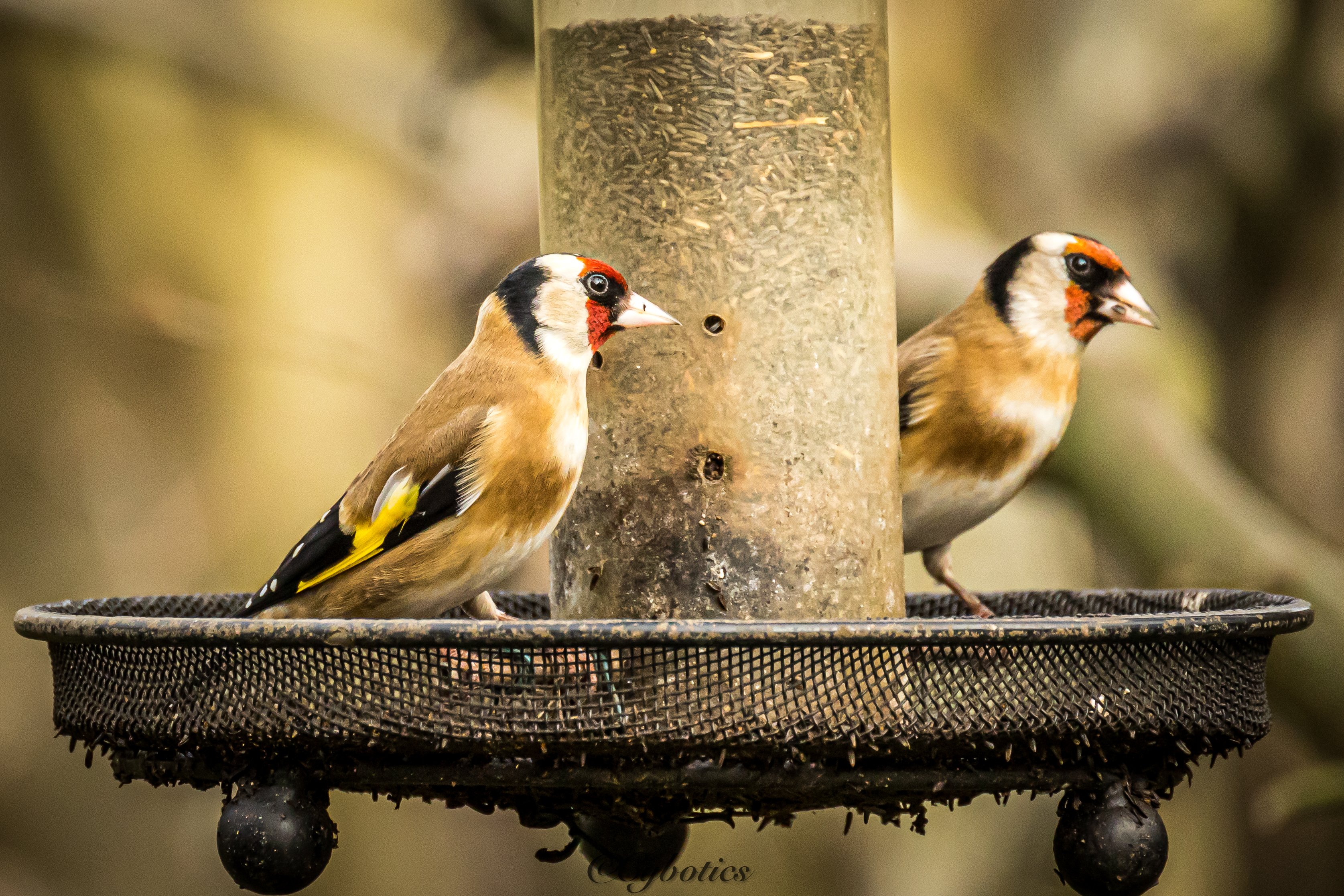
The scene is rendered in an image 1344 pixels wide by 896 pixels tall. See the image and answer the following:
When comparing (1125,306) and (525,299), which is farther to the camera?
(1125,306)

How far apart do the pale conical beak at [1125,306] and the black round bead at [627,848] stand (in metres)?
1.41

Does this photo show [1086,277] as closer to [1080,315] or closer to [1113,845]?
[1080,315]

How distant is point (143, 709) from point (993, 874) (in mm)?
4121

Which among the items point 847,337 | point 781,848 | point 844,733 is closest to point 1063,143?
point 781,848

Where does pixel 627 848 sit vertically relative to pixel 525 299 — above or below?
below

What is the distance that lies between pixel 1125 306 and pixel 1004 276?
0.34 metres

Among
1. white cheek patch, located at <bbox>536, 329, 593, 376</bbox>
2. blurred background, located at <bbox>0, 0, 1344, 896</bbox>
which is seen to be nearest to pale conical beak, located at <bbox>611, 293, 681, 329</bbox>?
white cheek patch, located at <bbox>536, 329, 593, 376</bbox>

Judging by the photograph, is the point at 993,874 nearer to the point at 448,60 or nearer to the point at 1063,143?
the point at 1063,143

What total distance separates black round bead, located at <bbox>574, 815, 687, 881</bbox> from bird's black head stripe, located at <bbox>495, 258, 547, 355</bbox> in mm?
952

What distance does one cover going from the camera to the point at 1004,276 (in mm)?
4246

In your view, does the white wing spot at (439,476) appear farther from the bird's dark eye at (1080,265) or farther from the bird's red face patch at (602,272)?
the bird's dark eye at (1080,265)

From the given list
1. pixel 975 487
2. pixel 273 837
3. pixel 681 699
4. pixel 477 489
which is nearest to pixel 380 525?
pixel 477 489

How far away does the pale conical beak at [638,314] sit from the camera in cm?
314

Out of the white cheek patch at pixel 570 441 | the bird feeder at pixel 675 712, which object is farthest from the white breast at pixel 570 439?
the bird feeder at pixel 675 712
